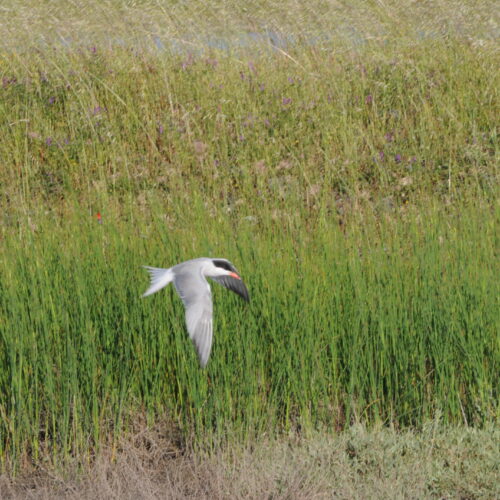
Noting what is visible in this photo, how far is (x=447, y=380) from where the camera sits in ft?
11.4

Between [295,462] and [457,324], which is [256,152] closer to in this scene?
[457,324]

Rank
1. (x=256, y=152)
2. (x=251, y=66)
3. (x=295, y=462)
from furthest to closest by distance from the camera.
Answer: (x=251, y=66) → (x=256, y=152) → (x=295, y=462)

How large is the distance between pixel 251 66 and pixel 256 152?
5.34 feet

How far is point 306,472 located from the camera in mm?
3012

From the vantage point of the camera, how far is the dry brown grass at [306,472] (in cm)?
298

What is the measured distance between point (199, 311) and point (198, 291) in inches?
2.6

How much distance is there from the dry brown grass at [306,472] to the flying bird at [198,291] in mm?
896

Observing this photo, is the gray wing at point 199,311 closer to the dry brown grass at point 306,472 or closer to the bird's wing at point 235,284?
the bird's wing at point 235,284

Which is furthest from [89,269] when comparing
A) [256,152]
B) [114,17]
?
[114,17]

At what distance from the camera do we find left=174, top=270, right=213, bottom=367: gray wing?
2.21 metres

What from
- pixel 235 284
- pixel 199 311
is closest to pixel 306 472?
pixel 235 284

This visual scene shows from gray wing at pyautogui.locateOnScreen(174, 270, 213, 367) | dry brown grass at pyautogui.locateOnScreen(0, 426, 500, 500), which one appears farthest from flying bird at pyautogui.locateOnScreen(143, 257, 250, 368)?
dry brown grass at pyautogui.locateOnScreen(0, 426, 500, 500)

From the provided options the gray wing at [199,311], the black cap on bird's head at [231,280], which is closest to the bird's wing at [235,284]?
the black cap on bird's head at [231,280]

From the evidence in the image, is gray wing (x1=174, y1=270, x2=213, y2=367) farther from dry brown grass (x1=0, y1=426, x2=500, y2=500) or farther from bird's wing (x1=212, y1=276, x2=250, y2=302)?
dry brown grass (x1=0, y1=426, x2=500, y2=500)
